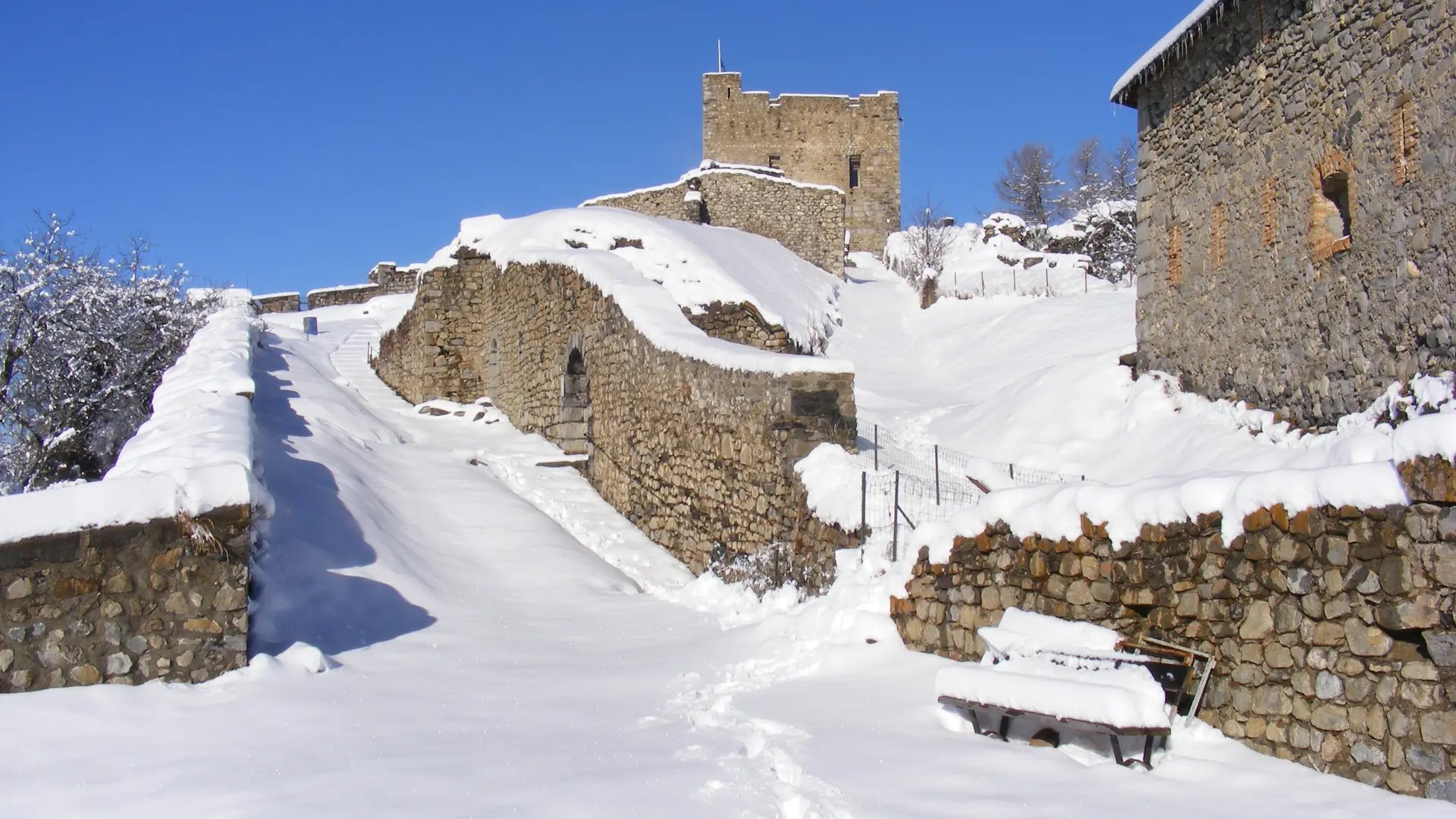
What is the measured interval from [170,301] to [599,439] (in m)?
9.90

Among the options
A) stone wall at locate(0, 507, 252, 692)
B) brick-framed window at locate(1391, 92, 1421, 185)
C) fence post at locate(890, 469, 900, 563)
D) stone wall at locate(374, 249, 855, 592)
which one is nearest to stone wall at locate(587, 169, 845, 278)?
stone wall at locate(374, 249, 855, 592)

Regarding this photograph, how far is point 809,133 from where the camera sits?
41.0 meters

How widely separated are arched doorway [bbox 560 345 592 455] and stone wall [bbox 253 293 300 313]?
847 inches

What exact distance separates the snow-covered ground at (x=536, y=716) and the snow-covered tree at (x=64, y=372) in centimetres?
741

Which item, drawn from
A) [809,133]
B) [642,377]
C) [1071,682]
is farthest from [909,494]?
[809,133]

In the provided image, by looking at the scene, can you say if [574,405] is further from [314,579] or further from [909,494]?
[314,579]

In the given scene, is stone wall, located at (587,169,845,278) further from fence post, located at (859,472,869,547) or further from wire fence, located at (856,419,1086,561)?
fence post, located at (859,472,869,547)

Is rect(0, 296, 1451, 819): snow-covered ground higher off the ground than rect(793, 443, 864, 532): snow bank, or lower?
lower

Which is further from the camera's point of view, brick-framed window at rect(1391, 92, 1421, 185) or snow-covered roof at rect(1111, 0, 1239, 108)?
snow-covered roof at rect(1111, 0, 1239, 108)

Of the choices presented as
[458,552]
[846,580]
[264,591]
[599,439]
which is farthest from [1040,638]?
[599,439]

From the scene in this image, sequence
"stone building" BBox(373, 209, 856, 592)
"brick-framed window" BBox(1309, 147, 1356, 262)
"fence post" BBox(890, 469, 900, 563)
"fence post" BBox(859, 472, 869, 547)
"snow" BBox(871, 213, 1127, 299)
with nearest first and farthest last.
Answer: "fence post" BBox(890, 469, 900, 563) < "fence post" BBox(859, 472, 869, 547) < "stone building" BBox(373, 209, 856, 592) < "brick-framed window" BBox(1309, 147, 1356, 262) < "snow" BBox(871, 213, 1127, 299)

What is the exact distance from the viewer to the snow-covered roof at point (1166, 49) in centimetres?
1216

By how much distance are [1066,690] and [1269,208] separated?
8.37 metres

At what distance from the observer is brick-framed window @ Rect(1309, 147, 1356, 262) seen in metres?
10.3
